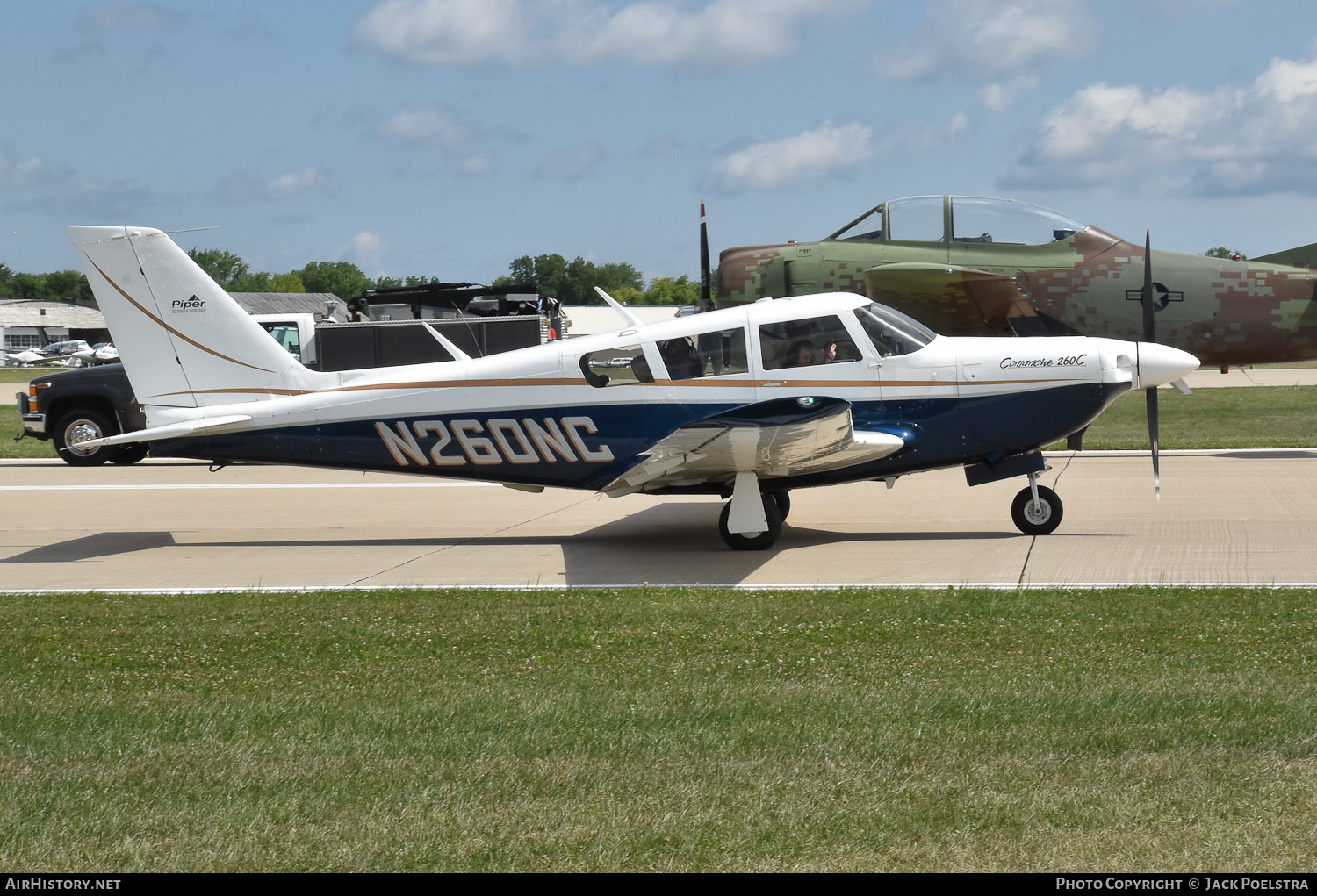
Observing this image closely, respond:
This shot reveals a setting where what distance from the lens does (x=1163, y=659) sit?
721 cm

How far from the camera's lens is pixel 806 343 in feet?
39.6

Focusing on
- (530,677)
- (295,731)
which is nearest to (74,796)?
(295,731)

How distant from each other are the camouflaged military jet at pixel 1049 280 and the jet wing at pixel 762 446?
6.22 metres

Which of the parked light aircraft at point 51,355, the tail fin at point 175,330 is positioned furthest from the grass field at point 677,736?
the parked light aircraft at point 51,355

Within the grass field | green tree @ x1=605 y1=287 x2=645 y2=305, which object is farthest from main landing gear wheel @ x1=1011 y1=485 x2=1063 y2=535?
green tree @ x1=605 y1=287 x2=645 y2=305

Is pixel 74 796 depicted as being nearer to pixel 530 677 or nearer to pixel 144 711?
pixel 144 711

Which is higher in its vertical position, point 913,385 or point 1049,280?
point 1049,280

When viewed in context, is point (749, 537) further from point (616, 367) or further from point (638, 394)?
point (616, 367)

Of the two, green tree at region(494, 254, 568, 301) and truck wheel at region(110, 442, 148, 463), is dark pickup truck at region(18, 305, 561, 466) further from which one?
green tree at region(494, 254, 568, 301)

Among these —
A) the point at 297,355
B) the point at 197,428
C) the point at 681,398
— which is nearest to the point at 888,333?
the point at 681,398

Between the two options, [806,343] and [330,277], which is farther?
[330,277]

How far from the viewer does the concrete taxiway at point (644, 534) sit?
35.9 feet

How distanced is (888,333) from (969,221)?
667cm

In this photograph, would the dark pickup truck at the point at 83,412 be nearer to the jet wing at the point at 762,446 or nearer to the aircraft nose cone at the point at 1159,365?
the jet wing at the point at 762,446
